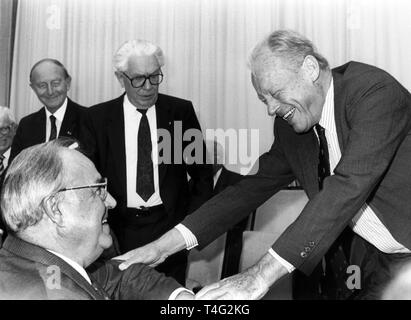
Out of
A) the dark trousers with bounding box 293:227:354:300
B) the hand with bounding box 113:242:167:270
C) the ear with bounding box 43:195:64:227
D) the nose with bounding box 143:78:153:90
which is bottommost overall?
the dark trousers with bounding box 293:227:354:300

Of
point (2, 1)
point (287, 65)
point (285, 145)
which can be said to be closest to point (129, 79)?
point (285, 145)

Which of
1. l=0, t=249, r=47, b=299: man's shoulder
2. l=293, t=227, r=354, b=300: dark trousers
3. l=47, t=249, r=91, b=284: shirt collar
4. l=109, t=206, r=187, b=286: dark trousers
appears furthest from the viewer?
l=109, t=206, r=187, b=286: dark trousers

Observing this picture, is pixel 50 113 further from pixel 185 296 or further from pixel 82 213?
pixel 185 296

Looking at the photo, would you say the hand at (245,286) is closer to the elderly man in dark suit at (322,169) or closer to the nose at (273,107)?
the elderly man in dark suit at (322,169)

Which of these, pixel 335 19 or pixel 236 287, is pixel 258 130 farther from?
pixel 236 287

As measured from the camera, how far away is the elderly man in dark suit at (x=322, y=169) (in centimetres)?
146

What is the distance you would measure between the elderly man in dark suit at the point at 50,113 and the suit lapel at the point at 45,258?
1.76 m

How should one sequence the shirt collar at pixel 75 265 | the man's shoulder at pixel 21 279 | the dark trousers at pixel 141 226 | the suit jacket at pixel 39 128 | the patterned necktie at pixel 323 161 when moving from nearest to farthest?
1. the man's shoulder at pixel 21 279
2. the shirt collar at pixel 75 265
3. the patterned necktie at pixel 323 161
4. the dark trousers at pixel 141 226
5. the suit jacket at pixel 39 128

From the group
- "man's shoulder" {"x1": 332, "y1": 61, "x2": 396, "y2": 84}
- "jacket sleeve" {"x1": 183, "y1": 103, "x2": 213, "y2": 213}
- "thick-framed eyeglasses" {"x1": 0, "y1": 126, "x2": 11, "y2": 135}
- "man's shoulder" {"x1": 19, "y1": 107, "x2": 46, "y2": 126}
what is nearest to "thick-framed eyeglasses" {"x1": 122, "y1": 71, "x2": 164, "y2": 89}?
"jacket sleeve" {"x1": 183, "y1": 103, "x2": 213, "y2": 213}

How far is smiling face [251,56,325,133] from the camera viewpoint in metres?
1.67

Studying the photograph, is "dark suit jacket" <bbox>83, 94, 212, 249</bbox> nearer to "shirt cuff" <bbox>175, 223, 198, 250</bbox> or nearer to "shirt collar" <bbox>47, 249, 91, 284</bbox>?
"shirt cuff" <bbox>175, 223, 198, 250</bbox>

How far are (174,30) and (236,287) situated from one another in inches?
130

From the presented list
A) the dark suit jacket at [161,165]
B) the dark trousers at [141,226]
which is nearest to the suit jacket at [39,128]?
the dark suit jacket at [161,165]

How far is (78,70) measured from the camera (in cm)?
457
